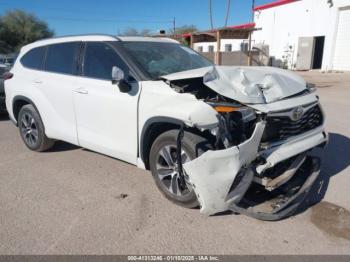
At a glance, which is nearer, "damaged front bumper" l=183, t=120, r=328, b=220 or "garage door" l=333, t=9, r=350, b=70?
"damaged front bumper" l=183, t=120, r=328, b=220

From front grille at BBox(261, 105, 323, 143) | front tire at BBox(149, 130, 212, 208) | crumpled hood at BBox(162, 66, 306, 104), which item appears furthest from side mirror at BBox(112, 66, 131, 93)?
front grille at BBox(261, 105, 323, 143)

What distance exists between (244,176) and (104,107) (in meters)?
2.03

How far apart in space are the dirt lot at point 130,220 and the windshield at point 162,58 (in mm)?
1514

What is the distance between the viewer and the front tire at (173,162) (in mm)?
3246

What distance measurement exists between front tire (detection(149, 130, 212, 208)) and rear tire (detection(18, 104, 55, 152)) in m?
2.52

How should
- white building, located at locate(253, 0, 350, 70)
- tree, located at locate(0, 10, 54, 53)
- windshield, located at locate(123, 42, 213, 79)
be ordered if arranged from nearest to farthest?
windshield, located at locate(123, 42, 213, 79), white building, located at locate(253, 0, 350, 70), tree, located at locate(0, 10, 54, 53)

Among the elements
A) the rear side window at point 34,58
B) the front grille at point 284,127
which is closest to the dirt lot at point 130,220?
the front grille at point 284,127

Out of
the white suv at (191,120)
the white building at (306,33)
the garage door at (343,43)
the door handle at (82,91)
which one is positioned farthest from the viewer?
the white building at (306,33)

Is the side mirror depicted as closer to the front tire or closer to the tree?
the front tire

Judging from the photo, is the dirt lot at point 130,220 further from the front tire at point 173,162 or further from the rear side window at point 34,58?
the rear side window at point 34,58

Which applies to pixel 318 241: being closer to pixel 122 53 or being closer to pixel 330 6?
pixel 122 53

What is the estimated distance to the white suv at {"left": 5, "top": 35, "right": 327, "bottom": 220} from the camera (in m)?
3.10

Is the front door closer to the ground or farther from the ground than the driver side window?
closer to the ground

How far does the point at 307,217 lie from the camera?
3371 millimetres
